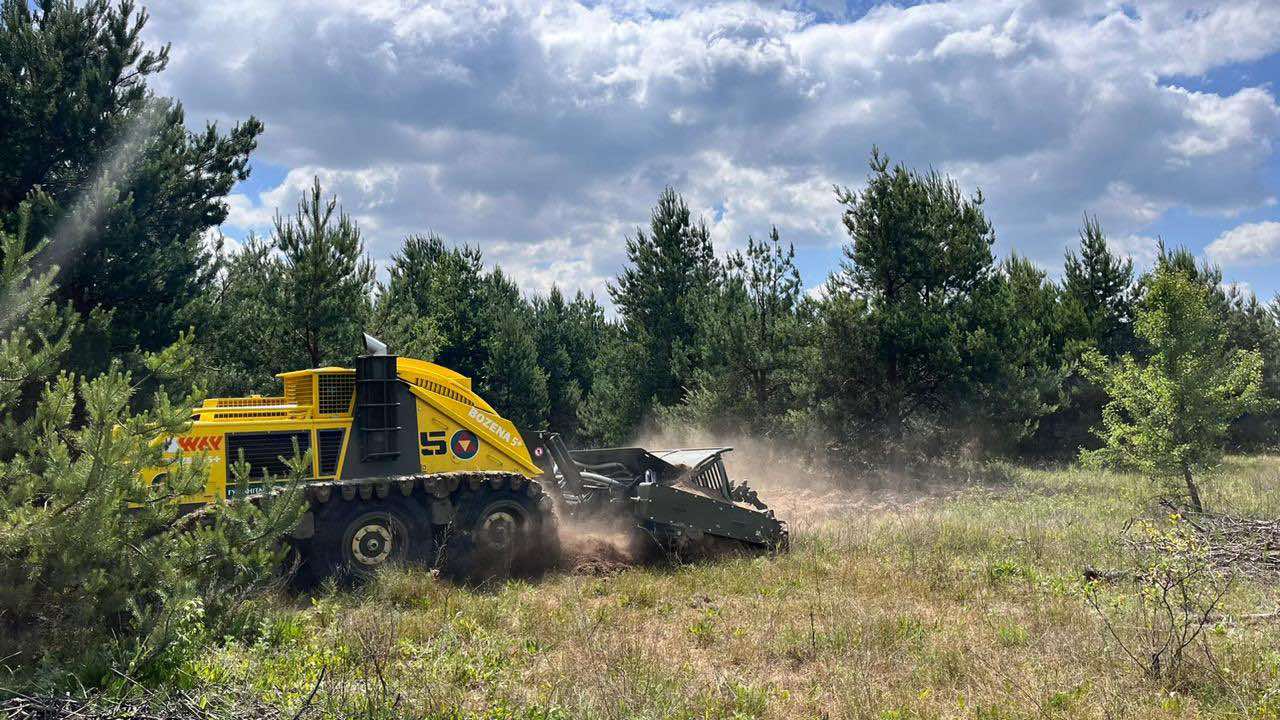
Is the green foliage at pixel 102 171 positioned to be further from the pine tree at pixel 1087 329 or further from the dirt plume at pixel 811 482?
the pine tree at pixel 1087 329

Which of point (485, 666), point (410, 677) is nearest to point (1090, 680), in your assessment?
point (485, 666)

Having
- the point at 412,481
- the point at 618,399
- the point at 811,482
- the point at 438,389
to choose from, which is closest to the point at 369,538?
the point at 412,481

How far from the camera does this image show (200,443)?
9.69m

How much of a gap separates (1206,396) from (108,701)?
51.3 ft

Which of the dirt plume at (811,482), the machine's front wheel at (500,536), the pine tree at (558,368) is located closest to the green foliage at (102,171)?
the machine's front wheel at (500,536)

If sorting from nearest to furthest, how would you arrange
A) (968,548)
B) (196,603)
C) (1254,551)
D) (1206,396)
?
(196,603) < (1254,551) < (968,548) < (1206,396)

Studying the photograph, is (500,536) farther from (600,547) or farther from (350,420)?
(350,420)

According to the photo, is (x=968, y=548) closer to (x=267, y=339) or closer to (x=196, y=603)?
(x=196, y=603)

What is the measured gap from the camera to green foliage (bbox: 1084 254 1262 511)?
14.6 m

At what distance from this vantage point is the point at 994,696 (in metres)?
6.28

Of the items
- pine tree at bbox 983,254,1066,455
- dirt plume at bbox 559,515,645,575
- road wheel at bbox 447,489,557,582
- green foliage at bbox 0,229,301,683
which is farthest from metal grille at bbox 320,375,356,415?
pine tree at bbox 983,254,1066,455

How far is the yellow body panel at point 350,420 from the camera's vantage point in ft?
32.2

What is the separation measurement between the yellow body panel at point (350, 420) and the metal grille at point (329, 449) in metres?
0.04

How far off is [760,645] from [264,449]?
19.8 feet
